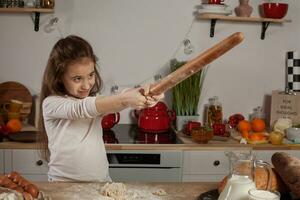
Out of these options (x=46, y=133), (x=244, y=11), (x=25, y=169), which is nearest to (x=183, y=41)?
(x=244, y=11)

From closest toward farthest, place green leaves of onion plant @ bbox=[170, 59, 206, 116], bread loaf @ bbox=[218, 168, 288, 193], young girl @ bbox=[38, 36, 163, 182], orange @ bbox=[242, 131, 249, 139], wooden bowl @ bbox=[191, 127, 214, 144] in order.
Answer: bread loaf @ bbox=[218, 168, 288, 193], young girl @ bbox=[38, 36, 163, 182], wooden bowl @ bbox=[191, 127, 214, 144], orange @ bbox=[242, 131, 249, 139], green leaves of onion plant @ bbox=[170, 59, 206, 116]

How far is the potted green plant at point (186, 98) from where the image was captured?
9.34ft

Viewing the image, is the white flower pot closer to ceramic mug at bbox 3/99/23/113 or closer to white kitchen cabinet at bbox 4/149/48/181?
white kitchen cabinet at bbox 4/149/48/181

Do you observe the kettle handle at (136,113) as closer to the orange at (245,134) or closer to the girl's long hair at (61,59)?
the orange at (245,134)

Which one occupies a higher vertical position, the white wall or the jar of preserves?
the white wall

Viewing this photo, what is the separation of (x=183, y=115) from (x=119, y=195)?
5.12 feet

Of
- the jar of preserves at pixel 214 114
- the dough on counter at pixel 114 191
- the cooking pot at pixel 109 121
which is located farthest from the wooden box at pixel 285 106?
the dough on counter at pixel 114 191

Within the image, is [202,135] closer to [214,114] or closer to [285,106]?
[214,114]

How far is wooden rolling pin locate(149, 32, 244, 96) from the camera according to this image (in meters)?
1.03

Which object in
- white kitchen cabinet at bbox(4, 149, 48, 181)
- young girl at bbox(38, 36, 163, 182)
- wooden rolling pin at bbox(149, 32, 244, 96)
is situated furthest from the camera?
→ white kitchen cabinet at bbox(4, 149, 48, 181)

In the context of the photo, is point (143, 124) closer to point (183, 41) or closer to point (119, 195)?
point (183, 41)

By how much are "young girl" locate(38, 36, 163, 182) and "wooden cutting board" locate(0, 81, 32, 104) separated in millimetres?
1249

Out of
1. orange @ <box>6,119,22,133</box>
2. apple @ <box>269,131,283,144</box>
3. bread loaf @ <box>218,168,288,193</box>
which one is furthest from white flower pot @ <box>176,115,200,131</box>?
bread loaf @ <box>218,168,288,193</box>

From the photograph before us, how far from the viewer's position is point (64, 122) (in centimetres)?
160
